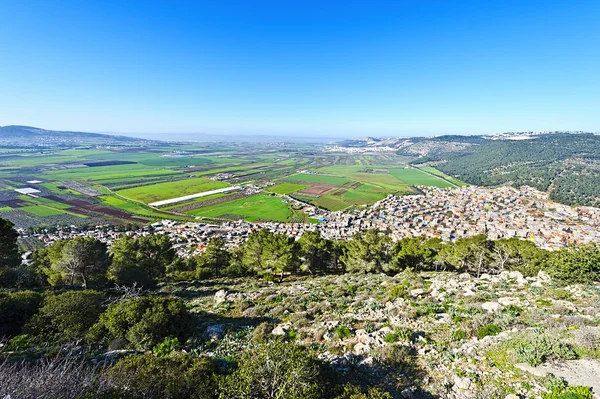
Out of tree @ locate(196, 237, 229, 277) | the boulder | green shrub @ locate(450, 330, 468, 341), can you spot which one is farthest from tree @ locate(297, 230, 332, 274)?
green shrub @ locate(450, 330, 468, 341)

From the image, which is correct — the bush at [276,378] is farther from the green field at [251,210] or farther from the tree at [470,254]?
the green field at [251,210]

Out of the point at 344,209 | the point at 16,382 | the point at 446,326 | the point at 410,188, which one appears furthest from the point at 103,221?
the point at 410,188

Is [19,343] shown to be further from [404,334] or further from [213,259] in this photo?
[213,259]

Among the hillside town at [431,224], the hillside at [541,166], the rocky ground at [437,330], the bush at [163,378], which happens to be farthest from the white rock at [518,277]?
the hillside at [541,166]

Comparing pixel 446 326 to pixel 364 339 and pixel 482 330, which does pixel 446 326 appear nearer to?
pixel 482 330

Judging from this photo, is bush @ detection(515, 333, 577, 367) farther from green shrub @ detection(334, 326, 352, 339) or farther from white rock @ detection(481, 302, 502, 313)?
green shrub @ detection(334, 326, 352, 339)

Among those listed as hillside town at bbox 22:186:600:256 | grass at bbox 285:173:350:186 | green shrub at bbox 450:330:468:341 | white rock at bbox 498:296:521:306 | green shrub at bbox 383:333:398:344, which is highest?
green shrub at bbox 450:330:468:341
